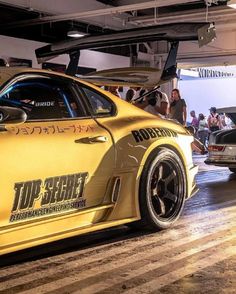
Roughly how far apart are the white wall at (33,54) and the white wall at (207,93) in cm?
1413

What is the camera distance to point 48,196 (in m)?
4.26

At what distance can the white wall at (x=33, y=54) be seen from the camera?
13.7 m

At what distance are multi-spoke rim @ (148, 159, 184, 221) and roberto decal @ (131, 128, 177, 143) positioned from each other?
27cm

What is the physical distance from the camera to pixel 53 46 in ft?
22.8

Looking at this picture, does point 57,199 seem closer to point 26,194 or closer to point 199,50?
point 26,194

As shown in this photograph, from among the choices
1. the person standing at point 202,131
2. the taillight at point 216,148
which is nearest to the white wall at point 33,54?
the taillight at point 216,148

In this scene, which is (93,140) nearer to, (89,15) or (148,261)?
(148,261)

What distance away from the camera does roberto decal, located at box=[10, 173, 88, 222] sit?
403cm

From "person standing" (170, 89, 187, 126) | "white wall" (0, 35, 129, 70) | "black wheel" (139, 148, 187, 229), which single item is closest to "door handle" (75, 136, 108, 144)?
"black wheel" (139, 148, 187, 229)

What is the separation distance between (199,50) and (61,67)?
639 centimetres

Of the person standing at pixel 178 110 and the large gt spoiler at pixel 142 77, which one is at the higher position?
the large gt spoiler at pixel 142 77

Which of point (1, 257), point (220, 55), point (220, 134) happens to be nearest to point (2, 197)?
point (1, 257)

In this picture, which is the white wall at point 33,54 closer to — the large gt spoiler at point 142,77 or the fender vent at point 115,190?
the large gt spoiler at point 142,77

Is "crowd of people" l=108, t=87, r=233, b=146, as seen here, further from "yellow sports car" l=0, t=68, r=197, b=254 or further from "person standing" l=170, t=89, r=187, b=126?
"yellow sports car" l=0, t=68, r=197, b=254
